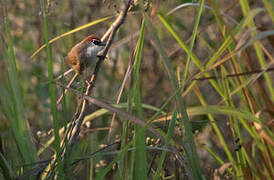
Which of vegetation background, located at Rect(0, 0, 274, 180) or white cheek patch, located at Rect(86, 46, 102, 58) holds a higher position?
white cheek patch, located at Rect(86, 46, 102, 58)

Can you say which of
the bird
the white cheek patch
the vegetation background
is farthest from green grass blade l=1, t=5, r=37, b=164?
the white cheek patch

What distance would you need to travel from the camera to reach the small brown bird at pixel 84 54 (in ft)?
8.16

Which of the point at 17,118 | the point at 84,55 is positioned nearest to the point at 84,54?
the point at 84,55

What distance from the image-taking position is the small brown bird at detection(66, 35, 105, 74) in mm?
2488

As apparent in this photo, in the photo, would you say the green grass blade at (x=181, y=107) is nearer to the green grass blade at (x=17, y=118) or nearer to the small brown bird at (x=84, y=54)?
the green grass blade at (x=17, y=118)

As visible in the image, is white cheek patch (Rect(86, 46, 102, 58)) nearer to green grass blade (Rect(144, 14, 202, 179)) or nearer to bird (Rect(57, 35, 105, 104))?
bird (Rect(57, 35, 105, 104))

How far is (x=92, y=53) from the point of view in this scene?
2496 mm

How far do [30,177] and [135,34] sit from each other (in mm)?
843

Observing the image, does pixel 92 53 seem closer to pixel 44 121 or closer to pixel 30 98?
pixel 44 121

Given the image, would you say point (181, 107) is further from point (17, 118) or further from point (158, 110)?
point (17, 118)

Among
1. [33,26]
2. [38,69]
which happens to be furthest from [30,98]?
[33,26]

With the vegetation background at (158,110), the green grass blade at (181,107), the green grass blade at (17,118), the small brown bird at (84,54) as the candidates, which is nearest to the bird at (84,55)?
the small brown bird at (84,54)

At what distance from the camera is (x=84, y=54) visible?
2.58 metres

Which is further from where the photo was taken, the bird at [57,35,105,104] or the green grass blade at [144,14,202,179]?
the bird at [57,35,105,104]
